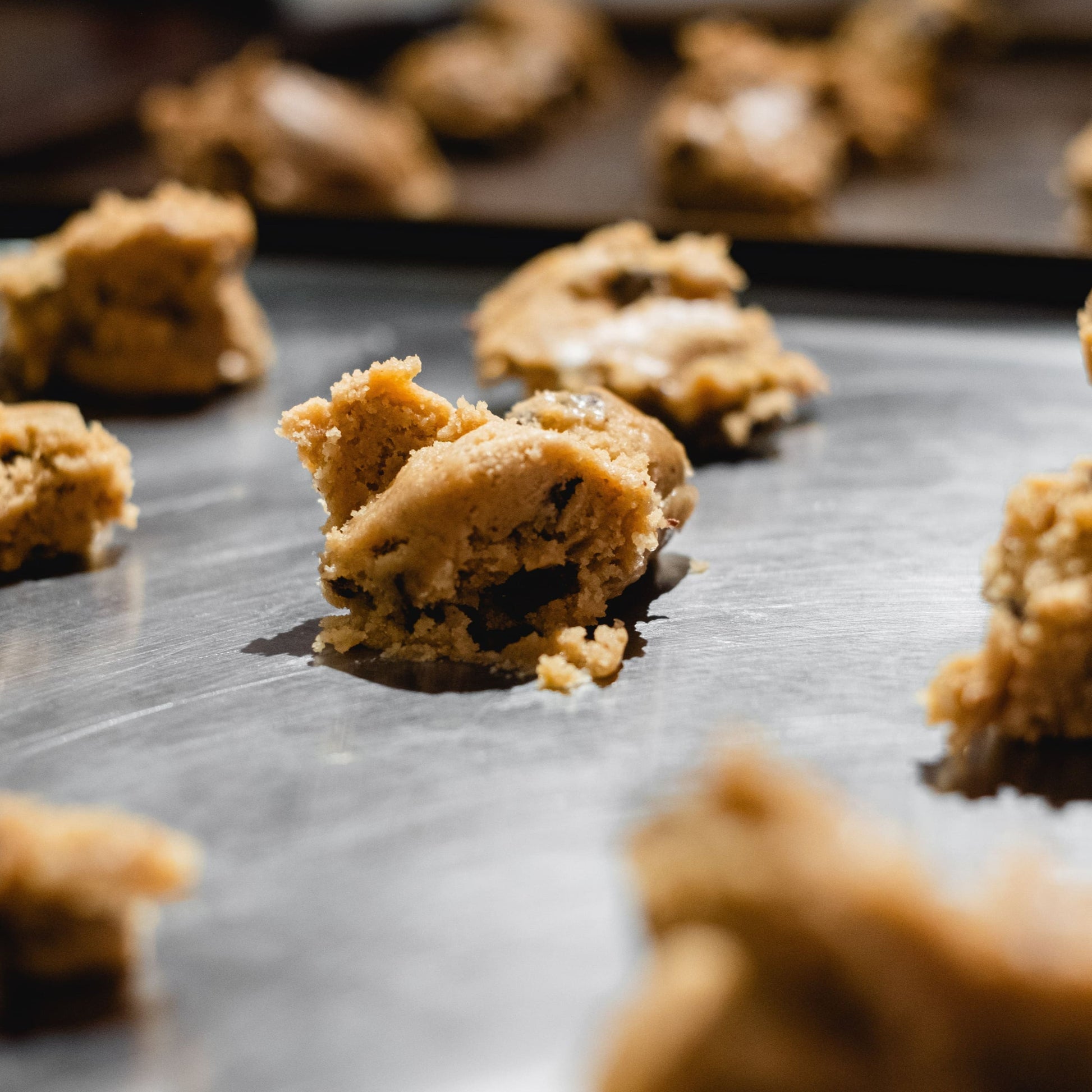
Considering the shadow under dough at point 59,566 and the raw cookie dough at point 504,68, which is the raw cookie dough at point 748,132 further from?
the shadow under dough at point 59,566

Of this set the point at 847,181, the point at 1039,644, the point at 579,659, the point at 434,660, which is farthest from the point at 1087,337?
the point at 847,181

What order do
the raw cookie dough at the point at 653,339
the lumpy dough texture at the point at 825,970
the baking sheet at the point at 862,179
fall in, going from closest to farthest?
the lumpy dough texture at the point at 825,970 < the raw cookie dough at the point at 653,339 < the baking sheet at the point at 862,179

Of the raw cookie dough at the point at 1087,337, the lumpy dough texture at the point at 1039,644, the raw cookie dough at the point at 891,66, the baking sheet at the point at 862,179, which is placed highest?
the raw cookie dough at the point at 891,66

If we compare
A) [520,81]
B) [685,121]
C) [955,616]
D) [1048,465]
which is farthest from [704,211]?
[955,616]

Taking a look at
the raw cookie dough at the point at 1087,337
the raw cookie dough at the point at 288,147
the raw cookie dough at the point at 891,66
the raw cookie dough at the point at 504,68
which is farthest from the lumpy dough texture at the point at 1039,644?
the raw cookie dough at the point at 504,68

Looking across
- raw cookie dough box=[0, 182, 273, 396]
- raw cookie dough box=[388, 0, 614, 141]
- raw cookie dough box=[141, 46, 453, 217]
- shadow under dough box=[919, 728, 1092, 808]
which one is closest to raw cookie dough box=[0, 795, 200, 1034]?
shadow under dough box=[919, 728, 1092, 808]

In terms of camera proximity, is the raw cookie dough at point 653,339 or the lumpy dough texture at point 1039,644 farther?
the raw cookie dough at point 653,339

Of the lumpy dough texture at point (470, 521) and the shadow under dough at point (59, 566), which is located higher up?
the lumpy dough texture at point (470, 521)

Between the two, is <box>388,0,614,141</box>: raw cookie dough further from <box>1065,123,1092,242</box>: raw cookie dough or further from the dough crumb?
the dough crumb
